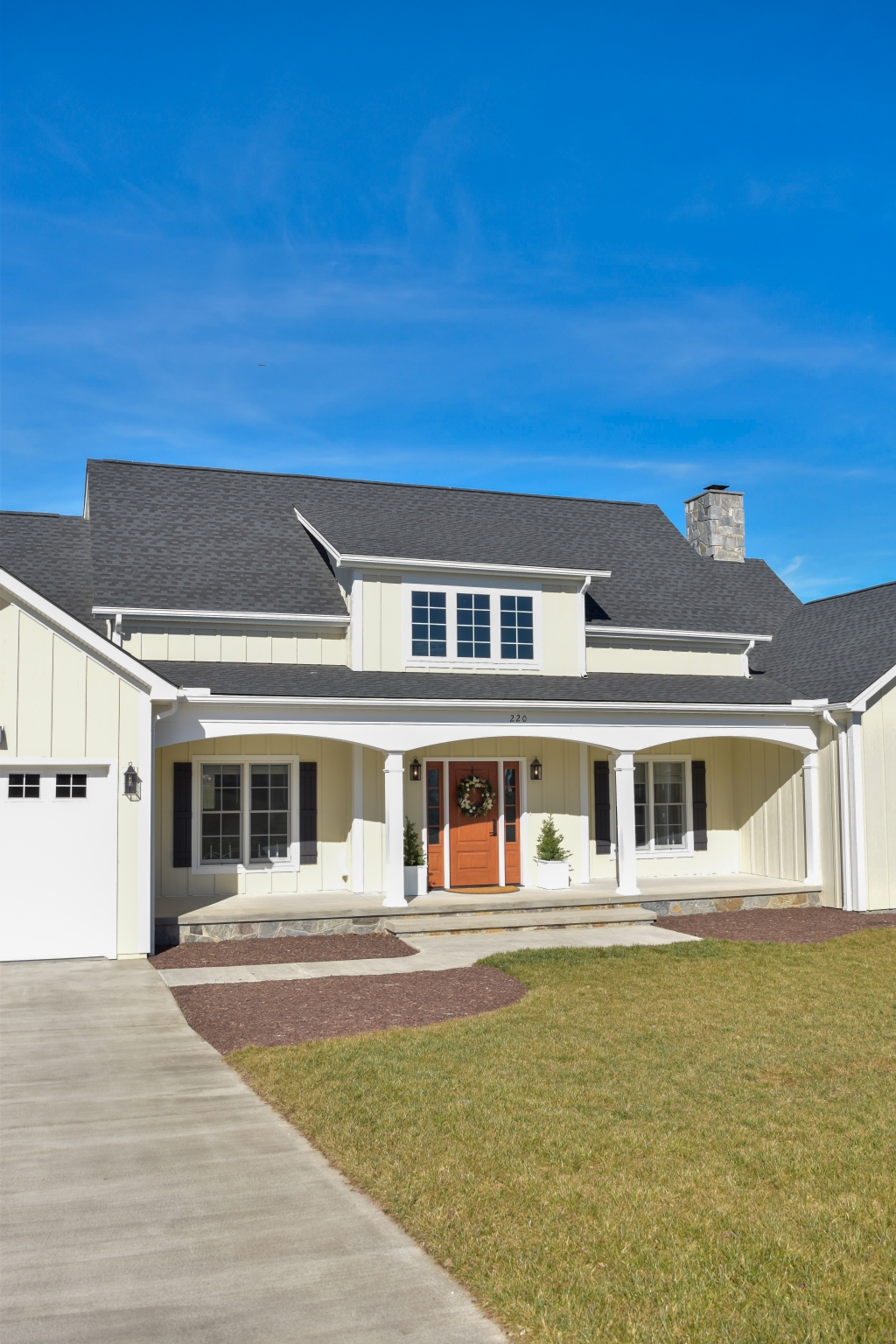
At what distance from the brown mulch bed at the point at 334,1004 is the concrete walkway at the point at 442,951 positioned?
31 cm

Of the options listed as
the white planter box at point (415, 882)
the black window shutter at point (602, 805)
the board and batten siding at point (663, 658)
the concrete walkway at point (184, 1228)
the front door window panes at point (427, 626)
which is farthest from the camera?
the board and batten siding at point (663, 658)

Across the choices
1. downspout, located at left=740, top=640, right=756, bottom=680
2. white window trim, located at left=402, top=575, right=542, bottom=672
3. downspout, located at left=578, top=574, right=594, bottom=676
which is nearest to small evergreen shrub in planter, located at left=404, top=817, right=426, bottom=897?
white window trim, located at left=402, top=575, right=542, bottom=672

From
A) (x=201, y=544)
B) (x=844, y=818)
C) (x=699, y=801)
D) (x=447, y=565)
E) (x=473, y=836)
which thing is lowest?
(x=473, y=836)

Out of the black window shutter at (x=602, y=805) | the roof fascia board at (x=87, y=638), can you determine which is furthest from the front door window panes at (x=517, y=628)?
the roof fascia board at (x=87, y=638)

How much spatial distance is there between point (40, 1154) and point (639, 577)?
52.5ft

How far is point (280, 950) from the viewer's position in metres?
12.9

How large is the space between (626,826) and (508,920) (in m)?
2.71

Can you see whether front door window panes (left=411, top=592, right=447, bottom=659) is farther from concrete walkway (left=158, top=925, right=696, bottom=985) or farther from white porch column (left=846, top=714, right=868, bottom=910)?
white porch column (left=846, top=714, right=868, bottom=910)

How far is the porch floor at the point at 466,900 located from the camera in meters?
13.9

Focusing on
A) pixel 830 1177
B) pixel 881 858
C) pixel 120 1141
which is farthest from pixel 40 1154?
pixel 881 858

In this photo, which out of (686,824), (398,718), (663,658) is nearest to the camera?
(398,718)

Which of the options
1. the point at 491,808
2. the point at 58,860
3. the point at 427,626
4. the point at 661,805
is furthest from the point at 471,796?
the point at 58,860

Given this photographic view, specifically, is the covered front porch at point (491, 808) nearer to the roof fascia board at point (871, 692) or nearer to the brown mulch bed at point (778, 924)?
the brown mulch bed at point (778, 924)

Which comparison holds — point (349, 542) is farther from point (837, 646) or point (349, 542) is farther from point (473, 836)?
point (837, 646)
